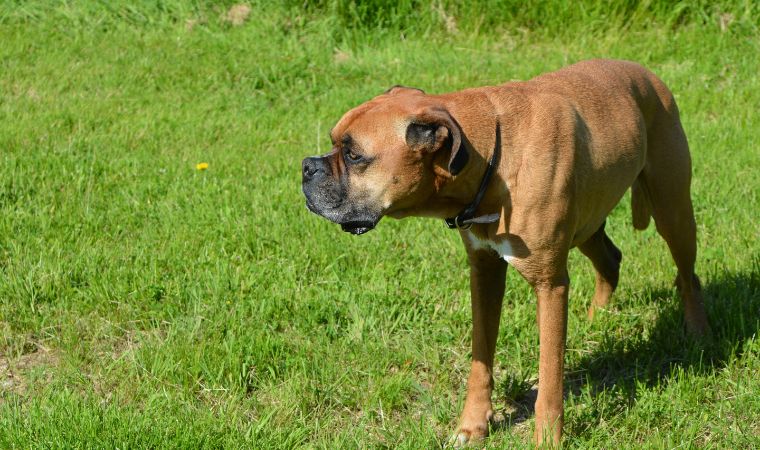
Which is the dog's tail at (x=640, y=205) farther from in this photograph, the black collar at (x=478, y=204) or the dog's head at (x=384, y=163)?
the dog's head at (x=384, y=163)

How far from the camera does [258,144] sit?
7.71 meters

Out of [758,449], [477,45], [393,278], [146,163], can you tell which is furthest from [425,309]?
[477,45]

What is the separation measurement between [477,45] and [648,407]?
5.84 meters

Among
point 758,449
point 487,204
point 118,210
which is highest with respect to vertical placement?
point 487,204

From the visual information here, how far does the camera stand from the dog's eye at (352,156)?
12.9 feet

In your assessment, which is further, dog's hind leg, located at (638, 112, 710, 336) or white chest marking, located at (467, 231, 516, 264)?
dog's hind leg, located at (638, 112, 710, 336)

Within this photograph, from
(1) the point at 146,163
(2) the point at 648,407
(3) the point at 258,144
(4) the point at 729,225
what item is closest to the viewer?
(2) the point at 648,407

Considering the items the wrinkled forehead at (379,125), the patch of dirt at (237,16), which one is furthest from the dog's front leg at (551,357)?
the patch of dirt at (237,16)

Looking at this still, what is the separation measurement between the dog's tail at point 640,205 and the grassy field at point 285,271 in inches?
18.4

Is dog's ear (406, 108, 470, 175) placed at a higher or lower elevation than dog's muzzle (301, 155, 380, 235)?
higher

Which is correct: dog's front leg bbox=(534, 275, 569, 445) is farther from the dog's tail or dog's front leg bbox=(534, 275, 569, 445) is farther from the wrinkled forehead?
the dog's tail

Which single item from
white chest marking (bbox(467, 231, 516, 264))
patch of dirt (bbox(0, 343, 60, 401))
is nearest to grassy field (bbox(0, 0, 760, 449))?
patch of dirt (bbox(0, 343, 60, 401))

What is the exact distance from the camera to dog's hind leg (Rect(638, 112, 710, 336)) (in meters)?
4.88

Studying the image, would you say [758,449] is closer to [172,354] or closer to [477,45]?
[172,354]
